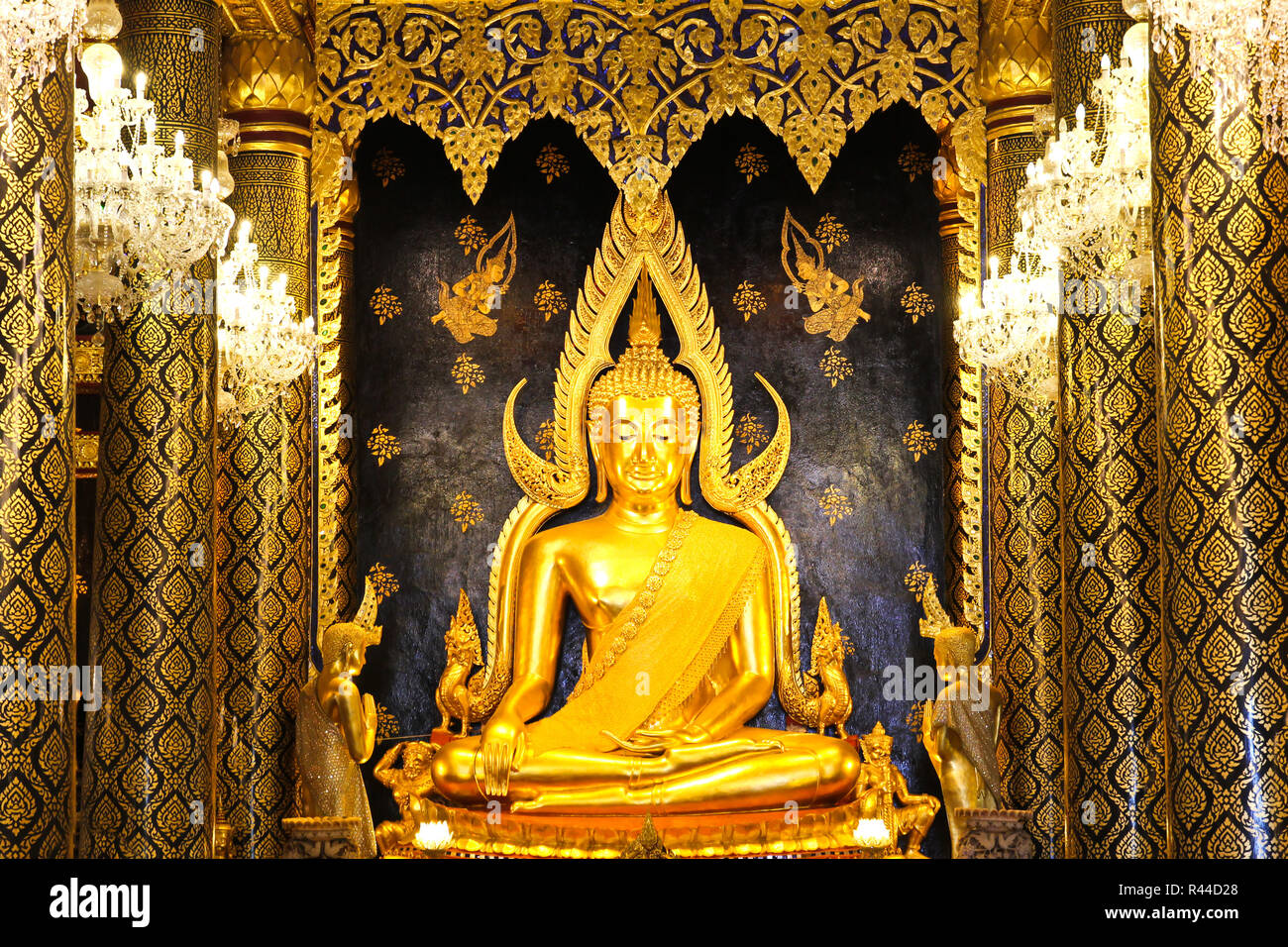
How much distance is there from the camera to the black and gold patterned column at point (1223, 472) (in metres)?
4.48

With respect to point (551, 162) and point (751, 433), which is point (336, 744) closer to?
point (751, 433)

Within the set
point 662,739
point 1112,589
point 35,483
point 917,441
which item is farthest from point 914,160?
point 35,483

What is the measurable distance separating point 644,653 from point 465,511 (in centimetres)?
139

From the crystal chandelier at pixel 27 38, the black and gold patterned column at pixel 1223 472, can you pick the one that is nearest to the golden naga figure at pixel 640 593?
the black and gold patterned column at pixel 1223 472

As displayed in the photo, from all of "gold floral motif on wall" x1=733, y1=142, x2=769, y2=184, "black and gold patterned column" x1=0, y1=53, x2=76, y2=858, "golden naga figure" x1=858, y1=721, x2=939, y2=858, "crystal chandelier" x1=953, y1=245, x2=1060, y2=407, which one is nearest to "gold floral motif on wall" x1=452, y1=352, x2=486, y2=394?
"gold floral motif on wall" x1=733, y1=142, x2=769, y2=184

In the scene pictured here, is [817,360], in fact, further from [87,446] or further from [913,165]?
[87,446]

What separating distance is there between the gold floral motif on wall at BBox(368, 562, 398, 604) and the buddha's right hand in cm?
123

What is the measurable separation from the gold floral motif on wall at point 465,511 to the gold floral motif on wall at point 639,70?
5.90 feet

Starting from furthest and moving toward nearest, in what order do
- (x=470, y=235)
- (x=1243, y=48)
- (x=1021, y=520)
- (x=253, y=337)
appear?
(x=470, y=235) → (x=1021, y=520) → (x=253, y=337) → (x=1243, y=48)

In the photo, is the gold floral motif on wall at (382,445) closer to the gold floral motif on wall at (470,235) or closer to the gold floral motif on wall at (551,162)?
the gold floral motif on wall at (470,235)

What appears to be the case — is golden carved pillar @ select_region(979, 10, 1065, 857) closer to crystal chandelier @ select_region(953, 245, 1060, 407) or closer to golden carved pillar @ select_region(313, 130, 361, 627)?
crystal chandelier @ select_region(953, 245, 1060, 407)

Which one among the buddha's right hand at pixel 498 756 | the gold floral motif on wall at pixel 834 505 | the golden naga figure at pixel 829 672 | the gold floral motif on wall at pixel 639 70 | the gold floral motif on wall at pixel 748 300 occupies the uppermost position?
the gold floral motif on wall at pixel 639 70

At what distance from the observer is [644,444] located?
9.52 m

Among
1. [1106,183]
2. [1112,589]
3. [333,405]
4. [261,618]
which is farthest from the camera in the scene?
[333,405]
